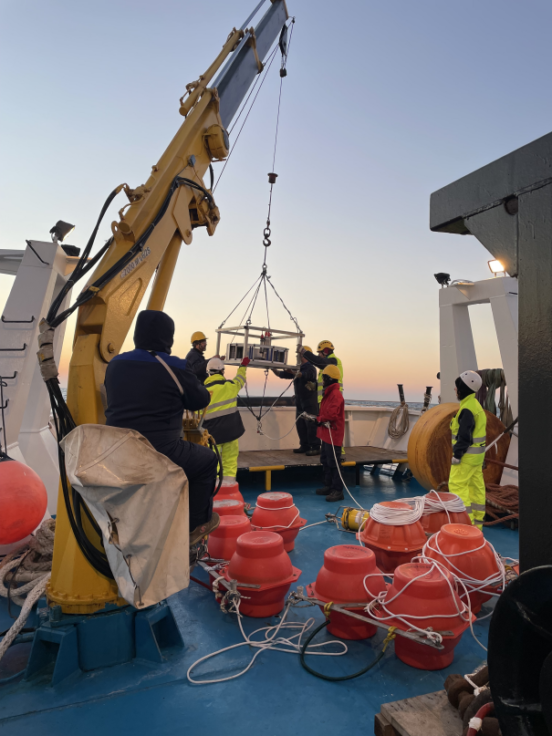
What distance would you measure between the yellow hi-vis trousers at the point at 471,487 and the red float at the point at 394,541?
127cm

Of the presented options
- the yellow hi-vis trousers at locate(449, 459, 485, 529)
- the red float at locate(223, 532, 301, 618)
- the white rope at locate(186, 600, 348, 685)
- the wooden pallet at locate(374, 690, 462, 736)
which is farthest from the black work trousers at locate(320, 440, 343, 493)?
the wooden pallet at locate(374, 690, 462, 736)

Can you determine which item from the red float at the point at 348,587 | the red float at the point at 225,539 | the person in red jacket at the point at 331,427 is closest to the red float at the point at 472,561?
the red float at the point at 348,587

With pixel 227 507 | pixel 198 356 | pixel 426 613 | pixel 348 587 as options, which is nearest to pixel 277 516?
pixel 227 507

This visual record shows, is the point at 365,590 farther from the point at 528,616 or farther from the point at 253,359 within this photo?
the point at 253,359

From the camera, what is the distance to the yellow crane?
8.88 ft

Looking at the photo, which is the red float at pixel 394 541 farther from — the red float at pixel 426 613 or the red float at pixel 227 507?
the red float at pixel 227 507

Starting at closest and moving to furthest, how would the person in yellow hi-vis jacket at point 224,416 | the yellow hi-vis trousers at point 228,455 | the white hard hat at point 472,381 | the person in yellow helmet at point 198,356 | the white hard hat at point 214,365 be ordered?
the white hard hat at point 472,381, the person in yellow hi-vis jacket at point 224,416, the yellow hi-vis trousers at point 228,455, the white hard hat at point 214,365, the person in yellow helmet at point 198,356

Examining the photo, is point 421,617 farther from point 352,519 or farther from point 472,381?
point 472,381

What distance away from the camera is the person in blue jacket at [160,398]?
8.64 feet

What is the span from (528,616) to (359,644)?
7.18ft

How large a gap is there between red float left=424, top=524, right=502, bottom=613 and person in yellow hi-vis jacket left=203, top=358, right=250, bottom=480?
3214mm

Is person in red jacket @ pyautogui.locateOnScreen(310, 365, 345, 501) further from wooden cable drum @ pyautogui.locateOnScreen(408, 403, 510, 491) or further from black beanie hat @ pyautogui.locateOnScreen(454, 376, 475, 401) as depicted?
black beanie hat @ pyautogui.locateOnScreen(454, 376, 475, 401)

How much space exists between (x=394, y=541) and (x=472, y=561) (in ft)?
2.37

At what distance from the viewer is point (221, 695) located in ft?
8.18
